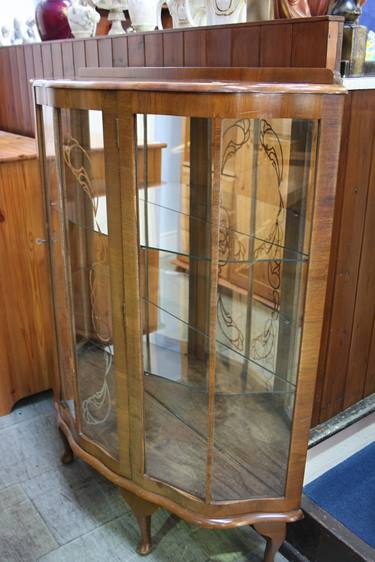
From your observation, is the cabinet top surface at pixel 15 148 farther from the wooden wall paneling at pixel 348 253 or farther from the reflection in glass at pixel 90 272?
the wooden wall paneling at pixel 348 253

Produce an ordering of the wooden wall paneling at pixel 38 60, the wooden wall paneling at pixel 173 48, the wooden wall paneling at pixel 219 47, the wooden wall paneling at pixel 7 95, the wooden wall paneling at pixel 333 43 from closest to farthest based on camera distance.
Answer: the wooden wall paneling at pixel 333 43, the wooden wall paneling at pixel 219 47, the wooden wall paneling at pixel 173 48, the wooden wall paneling at pixel 38 60, the wooden wall paneling at pixel 7 95

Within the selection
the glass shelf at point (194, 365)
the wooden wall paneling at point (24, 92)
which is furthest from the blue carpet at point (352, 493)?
the wooden wall paneling at point (24, 92)

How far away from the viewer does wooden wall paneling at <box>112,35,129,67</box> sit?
158 centimetres

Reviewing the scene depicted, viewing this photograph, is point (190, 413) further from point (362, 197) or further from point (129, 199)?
point (362, 197)

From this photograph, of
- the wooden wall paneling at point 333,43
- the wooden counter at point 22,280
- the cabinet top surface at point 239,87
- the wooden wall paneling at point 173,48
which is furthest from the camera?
the wooden counter at point 22,280

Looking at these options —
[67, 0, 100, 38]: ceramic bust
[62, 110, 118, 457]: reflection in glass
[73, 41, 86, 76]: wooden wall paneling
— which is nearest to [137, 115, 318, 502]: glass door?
[62, 110, 118, 457]: reflection in glass

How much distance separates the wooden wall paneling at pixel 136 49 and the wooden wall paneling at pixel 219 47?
0.91ft

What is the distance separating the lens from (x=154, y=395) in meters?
1.36

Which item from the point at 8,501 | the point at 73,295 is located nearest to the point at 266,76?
→ the point at 73,295

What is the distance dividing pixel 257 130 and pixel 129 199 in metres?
0.36

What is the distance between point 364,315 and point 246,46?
0.89 metres

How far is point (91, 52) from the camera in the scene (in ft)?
5.63

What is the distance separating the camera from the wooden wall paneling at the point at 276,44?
1.16 metres

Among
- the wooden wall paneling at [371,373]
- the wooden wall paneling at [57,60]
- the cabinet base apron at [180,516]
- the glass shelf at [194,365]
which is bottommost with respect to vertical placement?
the cabinet base apron at [180,516]
